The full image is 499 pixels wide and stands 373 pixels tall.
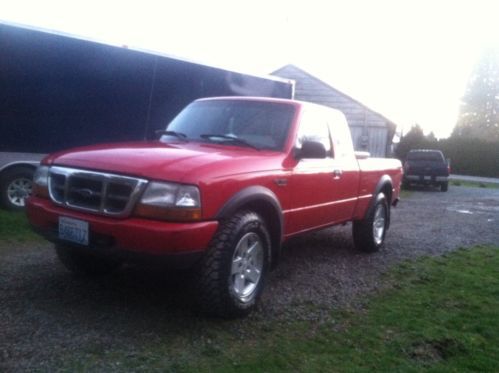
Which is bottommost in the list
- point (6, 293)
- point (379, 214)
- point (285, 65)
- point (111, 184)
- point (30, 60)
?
point (6, 293)

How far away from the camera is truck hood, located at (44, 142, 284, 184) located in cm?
382

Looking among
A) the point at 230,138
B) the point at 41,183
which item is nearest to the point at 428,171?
the point at 230,138

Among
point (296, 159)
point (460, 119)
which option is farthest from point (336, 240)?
point (460, 119)

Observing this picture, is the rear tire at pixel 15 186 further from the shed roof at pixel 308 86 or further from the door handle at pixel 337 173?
the shed roof at pixel 308 86

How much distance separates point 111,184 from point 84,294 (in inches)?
49.2

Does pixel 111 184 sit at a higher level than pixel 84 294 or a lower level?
higher

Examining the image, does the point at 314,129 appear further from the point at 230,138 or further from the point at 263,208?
the point at 263,208

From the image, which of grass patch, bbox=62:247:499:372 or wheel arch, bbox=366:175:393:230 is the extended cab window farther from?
grass patch, bbox=62:247:499:372

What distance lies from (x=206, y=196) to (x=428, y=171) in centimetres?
1899

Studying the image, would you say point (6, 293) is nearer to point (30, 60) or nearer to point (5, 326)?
point (5, 326)

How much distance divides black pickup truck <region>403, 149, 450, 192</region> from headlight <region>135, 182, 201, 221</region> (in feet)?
62.6

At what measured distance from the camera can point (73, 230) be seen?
3.94 metres

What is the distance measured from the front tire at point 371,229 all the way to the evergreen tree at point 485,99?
48014mm

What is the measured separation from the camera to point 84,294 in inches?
181
